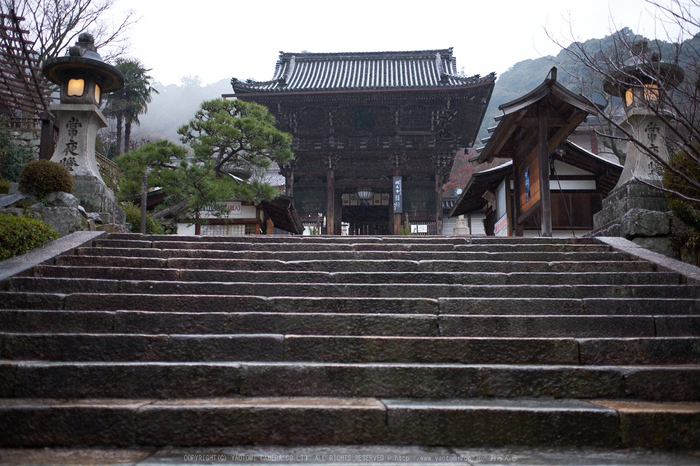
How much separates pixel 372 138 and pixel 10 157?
13497mm

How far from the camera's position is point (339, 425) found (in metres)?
3.09

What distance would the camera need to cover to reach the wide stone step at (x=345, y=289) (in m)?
4.87

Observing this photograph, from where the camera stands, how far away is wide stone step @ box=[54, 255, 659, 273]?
5.58 meters

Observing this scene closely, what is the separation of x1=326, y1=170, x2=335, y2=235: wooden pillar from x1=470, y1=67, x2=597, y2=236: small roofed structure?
341 inches

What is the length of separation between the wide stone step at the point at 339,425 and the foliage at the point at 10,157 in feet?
57.4

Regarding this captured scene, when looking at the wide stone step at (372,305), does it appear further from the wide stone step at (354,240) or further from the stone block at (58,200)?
the stone block at (58,200)

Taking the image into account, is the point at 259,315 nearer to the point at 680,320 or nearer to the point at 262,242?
the point at 262,242

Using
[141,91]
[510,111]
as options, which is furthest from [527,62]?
[510,111]

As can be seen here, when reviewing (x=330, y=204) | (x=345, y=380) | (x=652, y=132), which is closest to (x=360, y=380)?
(x=345, y=380)

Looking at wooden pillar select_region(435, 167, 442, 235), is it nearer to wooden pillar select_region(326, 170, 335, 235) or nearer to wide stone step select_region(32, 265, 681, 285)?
wooden pillar select_region(326, 170, 335, 235)

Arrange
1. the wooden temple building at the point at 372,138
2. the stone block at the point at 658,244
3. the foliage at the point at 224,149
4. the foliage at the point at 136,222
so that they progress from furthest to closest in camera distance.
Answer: the wooden temple building at the point at 372,138 < the foliage at the point at 224,149 < the foliage at the point at 136,222 < the stone block at the point at 658,244

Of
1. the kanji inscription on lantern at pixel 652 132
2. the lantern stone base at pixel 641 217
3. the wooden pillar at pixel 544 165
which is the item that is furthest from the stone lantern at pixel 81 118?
the kanji inscription on lantern at pixel 652 132

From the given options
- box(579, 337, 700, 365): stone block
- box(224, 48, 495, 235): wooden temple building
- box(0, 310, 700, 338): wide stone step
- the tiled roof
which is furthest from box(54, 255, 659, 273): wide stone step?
the tiled roof

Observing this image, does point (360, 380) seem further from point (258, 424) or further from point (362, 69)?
point (362, 69)
